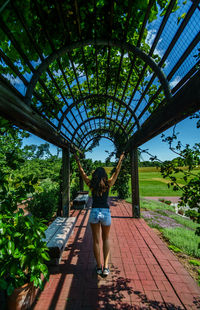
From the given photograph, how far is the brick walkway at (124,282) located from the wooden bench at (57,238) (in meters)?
0.19

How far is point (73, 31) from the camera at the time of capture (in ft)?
5.89

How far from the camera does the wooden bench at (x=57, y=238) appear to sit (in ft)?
8.48

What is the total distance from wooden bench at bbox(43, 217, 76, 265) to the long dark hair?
118 centimetres

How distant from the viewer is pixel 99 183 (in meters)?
2.44

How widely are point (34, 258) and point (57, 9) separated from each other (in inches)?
96.2

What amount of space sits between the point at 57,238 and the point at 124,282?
134 centimetres

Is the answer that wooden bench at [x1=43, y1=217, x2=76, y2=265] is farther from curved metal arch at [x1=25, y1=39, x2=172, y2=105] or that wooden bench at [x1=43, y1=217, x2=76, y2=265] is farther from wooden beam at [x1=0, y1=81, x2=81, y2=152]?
curved metal arch at [x1=25, y1=39, x2=172, y2=105]

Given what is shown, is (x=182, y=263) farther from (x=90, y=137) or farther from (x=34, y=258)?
(x=90, y=137)

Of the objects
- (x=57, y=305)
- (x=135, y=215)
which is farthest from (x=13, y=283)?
(x=135, y=215)

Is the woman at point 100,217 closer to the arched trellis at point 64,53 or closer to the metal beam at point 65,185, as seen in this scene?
the arched trellis at point 64,53

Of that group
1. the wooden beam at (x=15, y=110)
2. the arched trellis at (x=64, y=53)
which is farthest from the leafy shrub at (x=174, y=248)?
the wooden beam at (x=15, y=110)

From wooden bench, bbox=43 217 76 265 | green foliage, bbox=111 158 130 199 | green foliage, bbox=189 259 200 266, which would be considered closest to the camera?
wooden bench, bbox=43 217 76 265

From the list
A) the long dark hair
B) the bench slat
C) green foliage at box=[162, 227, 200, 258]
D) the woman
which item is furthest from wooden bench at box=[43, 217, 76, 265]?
green foliage at box=[162, 227, 200, 258]

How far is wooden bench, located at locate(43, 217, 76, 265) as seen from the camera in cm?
258
